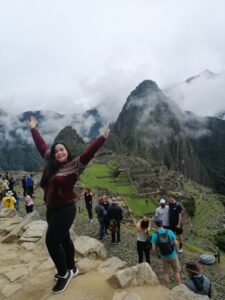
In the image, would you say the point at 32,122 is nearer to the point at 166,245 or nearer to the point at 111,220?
the point at 166,245

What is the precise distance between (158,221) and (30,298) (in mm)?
3412

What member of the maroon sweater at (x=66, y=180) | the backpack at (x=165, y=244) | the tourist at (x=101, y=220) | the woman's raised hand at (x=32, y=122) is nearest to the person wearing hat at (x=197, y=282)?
the backpack at (x=165, y=244)

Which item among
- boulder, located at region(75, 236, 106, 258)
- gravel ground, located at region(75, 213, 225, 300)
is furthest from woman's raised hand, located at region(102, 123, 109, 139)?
gravel ground, located at region(75, 213, 225, 300)

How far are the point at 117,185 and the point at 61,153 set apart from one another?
5356 centimetres

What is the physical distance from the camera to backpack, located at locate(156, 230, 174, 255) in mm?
8109

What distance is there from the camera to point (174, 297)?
595 centimetres

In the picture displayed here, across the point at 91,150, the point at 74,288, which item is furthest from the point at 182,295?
the point at 91,150

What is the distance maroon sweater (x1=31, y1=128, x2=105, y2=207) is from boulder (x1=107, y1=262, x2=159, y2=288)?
198cm

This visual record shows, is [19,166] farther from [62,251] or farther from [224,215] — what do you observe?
[62,251]

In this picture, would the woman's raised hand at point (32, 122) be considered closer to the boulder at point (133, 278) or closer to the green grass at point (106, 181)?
the boulder at point (133, 278)

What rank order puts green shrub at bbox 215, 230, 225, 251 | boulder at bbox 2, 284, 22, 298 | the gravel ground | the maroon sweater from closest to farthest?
the maroon sweater → boulder at bbox 2, 284, 22, 298 → the gravel ground → green shrub at bbox 215, 230, 225, 251

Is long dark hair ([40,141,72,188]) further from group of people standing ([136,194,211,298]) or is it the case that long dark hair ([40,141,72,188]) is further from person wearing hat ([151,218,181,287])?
person wearing hat ([151,218,181,287])

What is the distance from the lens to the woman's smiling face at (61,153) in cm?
→ 574

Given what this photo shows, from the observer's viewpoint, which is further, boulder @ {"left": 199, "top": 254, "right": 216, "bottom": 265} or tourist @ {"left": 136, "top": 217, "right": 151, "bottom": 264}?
boulder @ {"left": 199, "top": 254, "right": 216, "bottom": 265}
